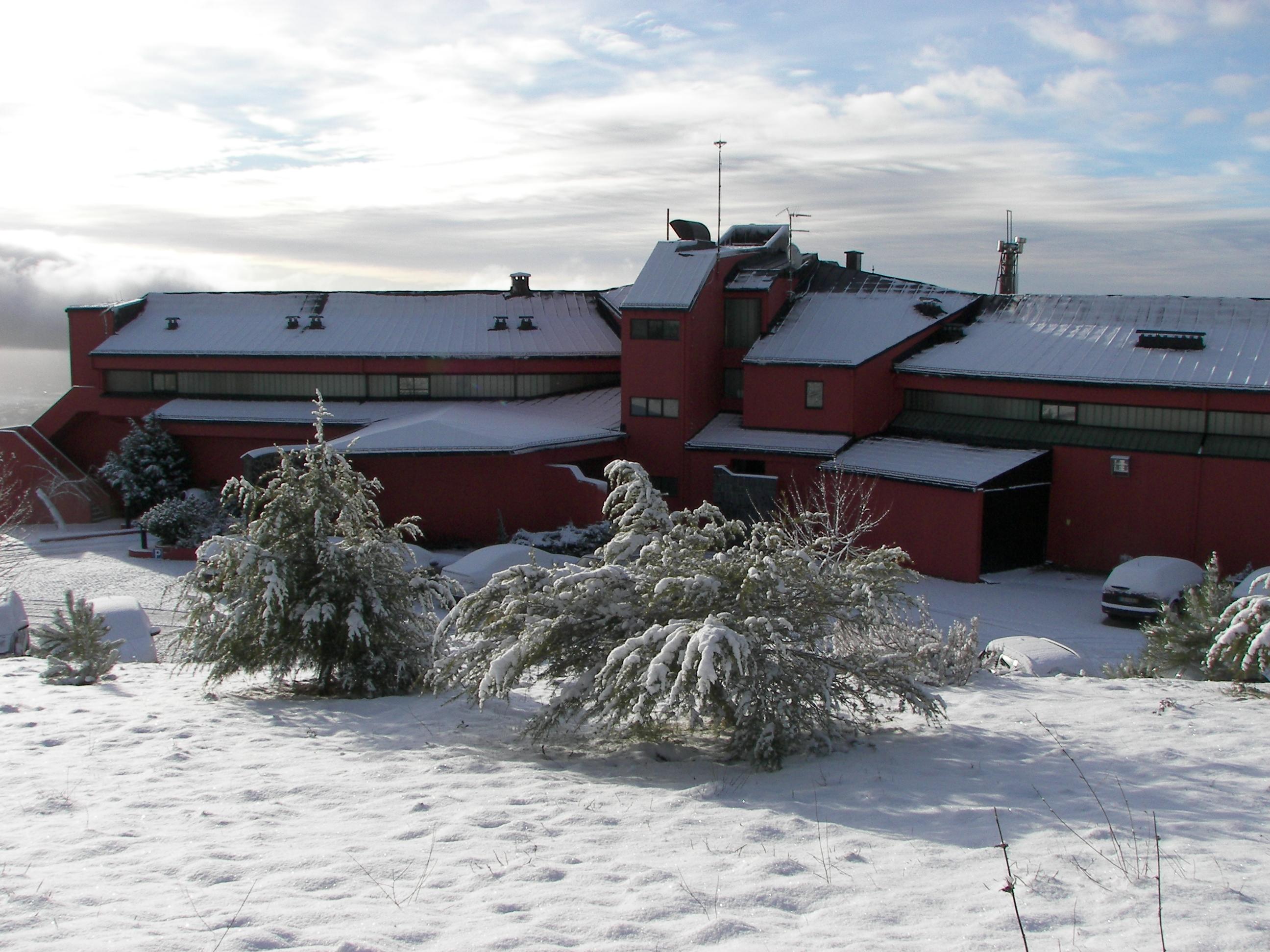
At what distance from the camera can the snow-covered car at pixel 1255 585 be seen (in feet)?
46.5

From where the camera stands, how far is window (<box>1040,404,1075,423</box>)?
25766mm

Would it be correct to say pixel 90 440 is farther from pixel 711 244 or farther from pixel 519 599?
pixel 519 599

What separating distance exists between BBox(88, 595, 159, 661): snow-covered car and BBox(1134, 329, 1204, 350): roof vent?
22993 millimetres

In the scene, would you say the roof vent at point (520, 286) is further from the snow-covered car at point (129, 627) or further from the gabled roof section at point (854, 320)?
the snow-covered car at point (129, 627)

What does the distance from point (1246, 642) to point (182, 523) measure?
2613cm

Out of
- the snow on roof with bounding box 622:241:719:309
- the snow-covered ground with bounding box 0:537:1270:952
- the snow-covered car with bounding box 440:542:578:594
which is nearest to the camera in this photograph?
the snow-covered ground with bounding box 0:537:1270:952

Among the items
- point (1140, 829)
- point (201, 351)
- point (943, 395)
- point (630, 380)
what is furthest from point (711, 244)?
point (1140, 829)

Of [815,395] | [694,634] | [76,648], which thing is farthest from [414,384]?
[694,634]

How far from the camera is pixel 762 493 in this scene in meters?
27.9

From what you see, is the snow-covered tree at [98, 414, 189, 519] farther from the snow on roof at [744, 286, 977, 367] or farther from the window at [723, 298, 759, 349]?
the snow on roof at [744, 286, 977, 367]

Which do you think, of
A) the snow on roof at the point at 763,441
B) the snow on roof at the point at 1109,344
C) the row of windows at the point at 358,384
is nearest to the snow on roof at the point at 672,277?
the snow on roof at the point at 763,441

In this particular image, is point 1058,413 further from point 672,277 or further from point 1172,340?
point 672,277

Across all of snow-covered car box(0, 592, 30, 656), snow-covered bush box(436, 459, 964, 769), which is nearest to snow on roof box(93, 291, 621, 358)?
snow-covered car box(0, 592, 30, 656)

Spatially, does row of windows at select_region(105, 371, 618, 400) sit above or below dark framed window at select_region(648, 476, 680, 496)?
above
